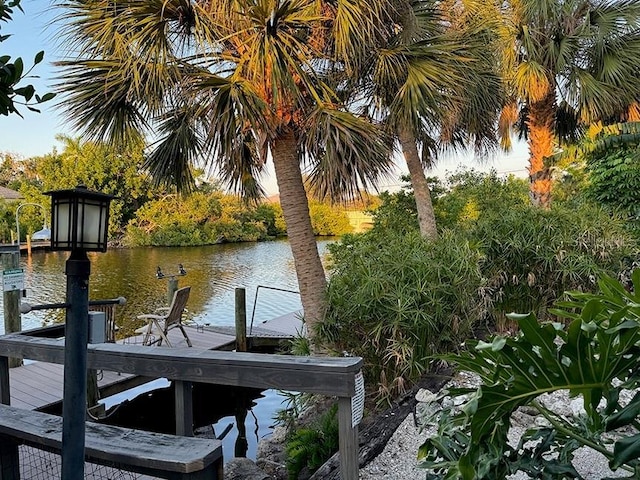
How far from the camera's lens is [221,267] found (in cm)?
1686

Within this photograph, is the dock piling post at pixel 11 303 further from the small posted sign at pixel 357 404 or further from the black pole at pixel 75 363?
the small posted sign at pixel 357 404

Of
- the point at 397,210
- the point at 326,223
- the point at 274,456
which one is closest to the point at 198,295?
the point at 397,210

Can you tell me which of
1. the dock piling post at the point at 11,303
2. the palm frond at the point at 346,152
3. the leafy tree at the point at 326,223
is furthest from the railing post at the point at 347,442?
the leafy tree at the point at 326,223

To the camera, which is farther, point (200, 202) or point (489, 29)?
point (200, 202)

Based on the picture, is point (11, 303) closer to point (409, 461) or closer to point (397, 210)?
point (409, 461)

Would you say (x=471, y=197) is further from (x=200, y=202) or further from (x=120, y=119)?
(x=200, y=202)

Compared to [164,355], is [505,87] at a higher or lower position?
higher

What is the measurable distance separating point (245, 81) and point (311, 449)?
2862 millimetres

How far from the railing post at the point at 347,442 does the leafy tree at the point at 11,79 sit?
147 centimetres

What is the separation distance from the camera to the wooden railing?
1847 mm

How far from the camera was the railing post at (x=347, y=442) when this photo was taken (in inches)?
72.9

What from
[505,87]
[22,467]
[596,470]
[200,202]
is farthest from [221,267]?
[596,470]

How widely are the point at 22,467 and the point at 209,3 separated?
12.8 feet

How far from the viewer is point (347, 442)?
6.13ft
